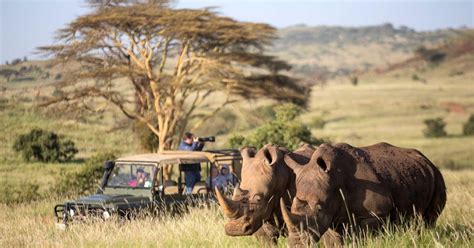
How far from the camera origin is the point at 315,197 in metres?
7.19

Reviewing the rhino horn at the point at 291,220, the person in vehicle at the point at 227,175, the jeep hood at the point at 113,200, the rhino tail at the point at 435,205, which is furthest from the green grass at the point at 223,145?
the person in vehicle at the point at 227,175

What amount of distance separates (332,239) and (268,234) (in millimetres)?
796

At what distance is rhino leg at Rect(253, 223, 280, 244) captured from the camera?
804 cm

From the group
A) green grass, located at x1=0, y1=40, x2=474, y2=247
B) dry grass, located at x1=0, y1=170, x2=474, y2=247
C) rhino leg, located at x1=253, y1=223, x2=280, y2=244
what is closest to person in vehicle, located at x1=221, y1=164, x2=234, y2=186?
dry grass, located at x1=0, y1=170, x2=474, y2=247

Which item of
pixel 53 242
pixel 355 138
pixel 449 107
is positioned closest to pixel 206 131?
pixel 355 138

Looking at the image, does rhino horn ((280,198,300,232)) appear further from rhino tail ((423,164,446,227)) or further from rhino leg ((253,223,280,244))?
rhino tail ((423,164,446,227))

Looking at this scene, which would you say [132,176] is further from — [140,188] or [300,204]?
[300,204]

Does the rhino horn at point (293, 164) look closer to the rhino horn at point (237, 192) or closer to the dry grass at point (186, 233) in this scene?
the rhino horn at point (237, 192)

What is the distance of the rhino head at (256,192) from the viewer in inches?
276

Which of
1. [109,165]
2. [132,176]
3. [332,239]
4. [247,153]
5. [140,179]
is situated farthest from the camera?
[109,165]

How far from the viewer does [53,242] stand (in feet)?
32.9

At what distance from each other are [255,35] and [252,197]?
23010 mm

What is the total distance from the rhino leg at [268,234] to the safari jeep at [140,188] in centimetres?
447

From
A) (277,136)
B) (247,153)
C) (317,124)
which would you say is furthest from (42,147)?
(317,124)
